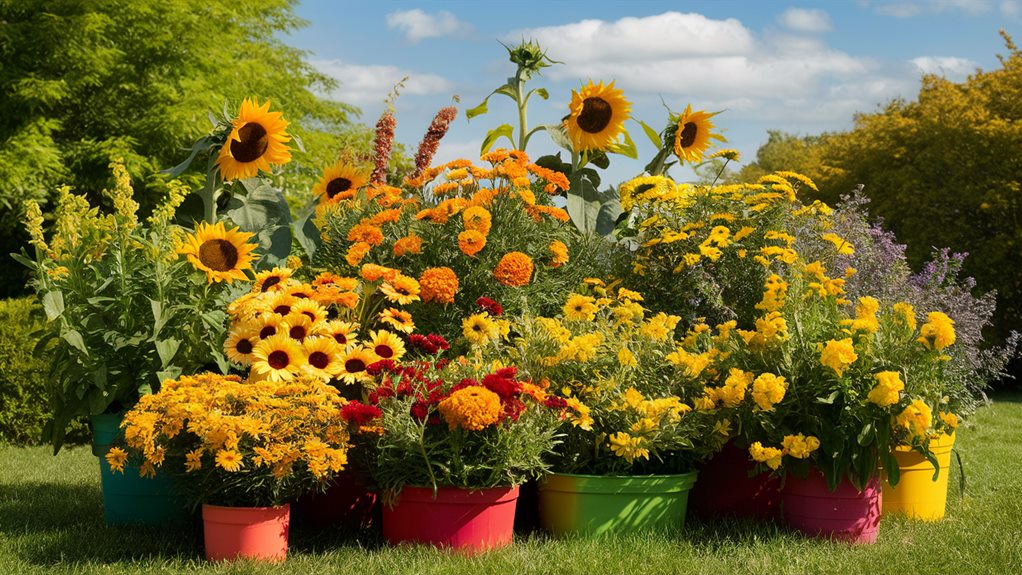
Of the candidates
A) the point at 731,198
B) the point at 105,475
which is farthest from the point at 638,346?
the point at 105,475

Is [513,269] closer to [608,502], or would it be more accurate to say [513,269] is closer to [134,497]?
[608,502]

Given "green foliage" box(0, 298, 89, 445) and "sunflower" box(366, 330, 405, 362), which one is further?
"green foliage" box(0, 298, 89, 445)

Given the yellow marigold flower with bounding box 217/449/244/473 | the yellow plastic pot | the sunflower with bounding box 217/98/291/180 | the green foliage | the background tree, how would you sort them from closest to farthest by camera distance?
1. the yellow marigold flower with bounding box 217/449/244/473
2. the yellow plastic pot
3. the sunflower with bounding box 217/98/291/180
4. the green foliage
5. the background tree

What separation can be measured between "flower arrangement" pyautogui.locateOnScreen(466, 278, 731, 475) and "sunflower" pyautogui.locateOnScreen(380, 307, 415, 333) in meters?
0.25

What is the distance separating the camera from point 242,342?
392 cm

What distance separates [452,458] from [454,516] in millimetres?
216

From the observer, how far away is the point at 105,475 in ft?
13.3

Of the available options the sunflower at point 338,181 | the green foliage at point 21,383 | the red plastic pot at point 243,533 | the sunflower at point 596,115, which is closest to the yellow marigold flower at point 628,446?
the red plastic pot at point 243,533

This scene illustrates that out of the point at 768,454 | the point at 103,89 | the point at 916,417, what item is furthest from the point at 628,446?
the point at 103,89

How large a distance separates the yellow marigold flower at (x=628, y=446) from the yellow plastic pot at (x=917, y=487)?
4.41ft

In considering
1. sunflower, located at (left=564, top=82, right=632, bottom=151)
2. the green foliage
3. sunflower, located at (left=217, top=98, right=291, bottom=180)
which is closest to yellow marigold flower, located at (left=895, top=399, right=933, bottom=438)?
sunflower, located at (left=564, top=82, right=632, bottom=151)

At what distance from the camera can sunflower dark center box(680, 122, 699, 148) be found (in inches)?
228

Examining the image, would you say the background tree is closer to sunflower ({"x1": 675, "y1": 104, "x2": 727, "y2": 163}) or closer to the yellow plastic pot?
sunflower ({"x1": 675, "y1": 104, "x2": 727, "y2": 163})

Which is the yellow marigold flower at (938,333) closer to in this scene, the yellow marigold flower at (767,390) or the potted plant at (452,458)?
the yellow marigold flower at (767,390)
